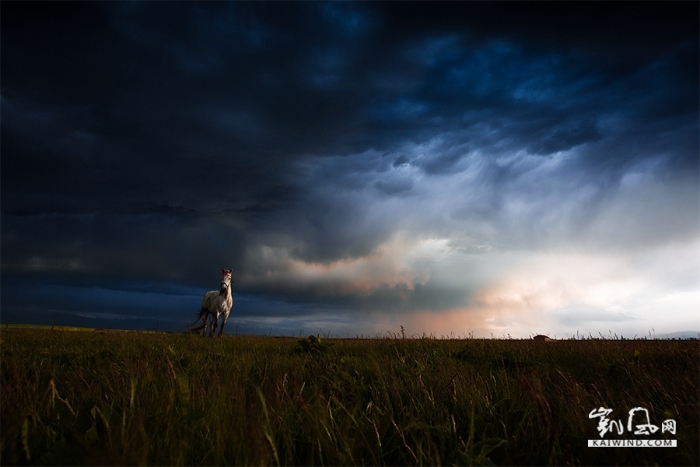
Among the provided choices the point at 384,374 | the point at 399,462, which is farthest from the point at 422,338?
the point at 399,462

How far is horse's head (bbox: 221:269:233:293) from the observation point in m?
19.9

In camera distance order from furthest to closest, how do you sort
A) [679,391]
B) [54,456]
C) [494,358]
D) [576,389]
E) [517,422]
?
[494,358], [679,391], [576,389], [517,422], [54,456]

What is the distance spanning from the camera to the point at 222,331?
19.9 m

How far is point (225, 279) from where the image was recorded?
20094mm

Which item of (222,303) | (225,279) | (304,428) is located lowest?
(304,428)

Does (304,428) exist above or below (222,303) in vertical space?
below

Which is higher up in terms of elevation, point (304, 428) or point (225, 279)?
point (225, 279)

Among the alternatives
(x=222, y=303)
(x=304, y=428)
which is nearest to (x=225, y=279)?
(x=222, y=303)

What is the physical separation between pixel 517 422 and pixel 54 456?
3.56 m

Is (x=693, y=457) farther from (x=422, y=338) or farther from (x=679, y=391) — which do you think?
(x=422, y=338)

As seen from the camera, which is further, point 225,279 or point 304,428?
point 225,279

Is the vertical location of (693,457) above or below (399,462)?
above

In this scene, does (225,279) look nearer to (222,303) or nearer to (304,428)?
(222,303)

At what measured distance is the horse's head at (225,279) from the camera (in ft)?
65.4
